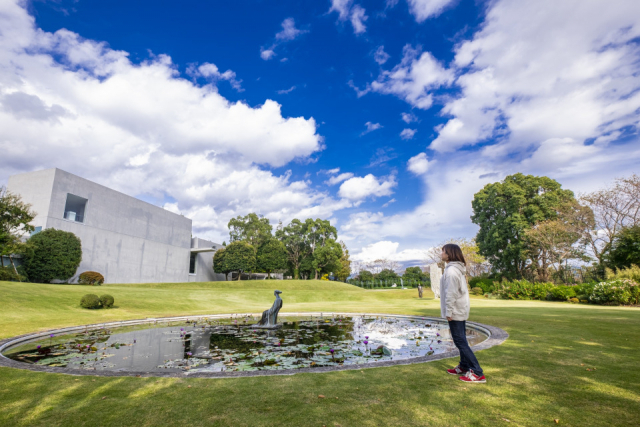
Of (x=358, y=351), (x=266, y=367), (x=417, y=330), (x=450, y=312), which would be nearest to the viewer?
(x=450, y=312)

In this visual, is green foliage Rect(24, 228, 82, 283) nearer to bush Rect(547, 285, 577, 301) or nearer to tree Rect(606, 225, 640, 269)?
bush Rect(547, 285, 577, 301)

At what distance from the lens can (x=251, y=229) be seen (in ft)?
168

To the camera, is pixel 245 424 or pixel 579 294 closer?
pixel 245 424

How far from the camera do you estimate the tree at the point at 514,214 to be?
104ft

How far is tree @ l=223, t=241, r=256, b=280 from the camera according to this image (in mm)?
43062

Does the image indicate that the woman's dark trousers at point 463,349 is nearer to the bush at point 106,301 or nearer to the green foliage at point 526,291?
the bush at point 106,301

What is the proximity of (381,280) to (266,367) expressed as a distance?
5855 cm

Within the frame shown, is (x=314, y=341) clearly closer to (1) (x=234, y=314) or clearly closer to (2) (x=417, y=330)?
(2) (x=417, y=330)

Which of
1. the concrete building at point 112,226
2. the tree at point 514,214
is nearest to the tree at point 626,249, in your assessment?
the tree at point 514,214

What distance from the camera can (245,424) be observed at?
9.50 ft

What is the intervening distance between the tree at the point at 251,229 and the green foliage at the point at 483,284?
3118 centimetres

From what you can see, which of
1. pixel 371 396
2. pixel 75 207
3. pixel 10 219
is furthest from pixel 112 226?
pixel 371 396

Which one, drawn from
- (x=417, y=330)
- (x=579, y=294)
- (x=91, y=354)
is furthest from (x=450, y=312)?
(x=579, y=294)

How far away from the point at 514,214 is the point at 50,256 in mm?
41721
